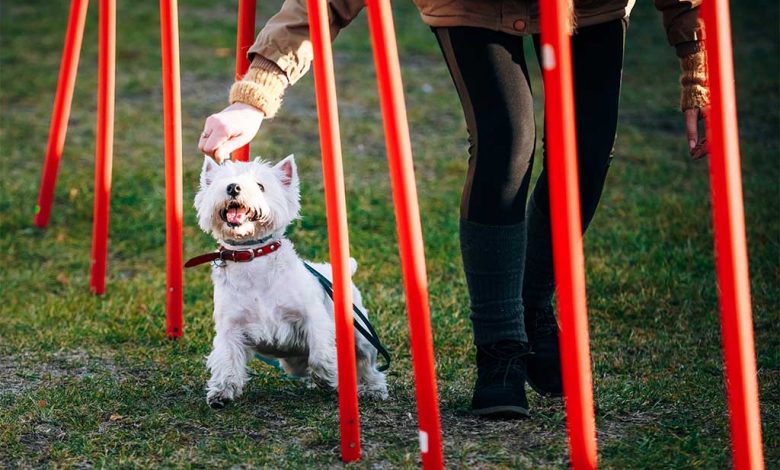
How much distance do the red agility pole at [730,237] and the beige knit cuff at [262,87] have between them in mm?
1162

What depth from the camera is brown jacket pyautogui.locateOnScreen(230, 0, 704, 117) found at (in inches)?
120

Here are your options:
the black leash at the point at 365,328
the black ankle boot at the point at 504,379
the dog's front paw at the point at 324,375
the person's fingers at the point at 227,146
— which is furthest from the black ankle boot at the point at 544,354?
the person's fingers at the point at 227,146

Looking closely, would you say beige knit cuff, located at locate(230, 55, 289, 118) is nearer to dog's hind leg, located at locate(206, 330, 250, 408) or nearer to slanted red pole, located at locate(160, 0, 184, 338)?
dog's hind leg, located at locate(206, 330, 250, 408)

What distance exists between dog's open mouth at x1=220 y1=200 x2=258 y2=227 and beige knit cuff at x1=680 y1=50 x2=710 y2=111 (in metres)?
1.32

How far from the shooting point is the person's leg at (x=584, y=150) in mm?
3225

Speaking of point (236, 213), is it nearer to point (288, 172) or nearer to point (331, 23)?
point (288, 172)

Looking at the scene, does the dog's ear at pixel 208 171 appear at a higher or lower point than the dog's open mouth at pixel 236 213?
higher

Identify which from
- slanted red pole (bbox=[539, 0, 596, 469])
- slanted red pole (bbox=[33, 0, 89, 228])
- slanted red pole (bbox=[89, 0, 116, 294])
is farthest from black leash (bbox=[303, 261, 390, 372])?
slanted red pole (bbox=[33, 0, 89, 228])

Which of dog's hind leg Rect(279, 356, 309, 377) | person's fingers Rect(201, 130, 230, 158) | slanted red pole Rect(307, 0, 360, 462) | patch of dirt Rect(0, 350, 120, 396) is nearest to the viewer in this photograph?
slanted red pole Rect(307, 0, 360, 462)

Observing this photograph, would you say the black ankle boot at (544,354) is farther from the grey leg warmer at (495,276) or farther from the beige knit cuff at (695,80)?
the beige knit cuff at (695,80)

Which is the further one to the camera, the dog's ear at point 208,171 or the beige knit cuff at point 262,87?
the dog's ear at point 208,171

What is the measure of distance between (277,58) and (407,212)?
2.35 feet

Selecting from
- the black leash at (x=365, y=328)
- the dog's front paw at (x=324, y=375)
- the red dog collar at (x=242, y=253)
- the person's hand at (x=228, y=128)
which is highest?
the person's hand at (x=228, y=128)

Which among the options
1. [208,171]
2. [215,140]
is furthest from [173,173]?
[215,140]
